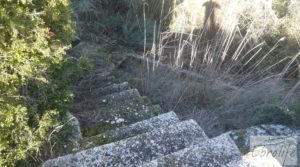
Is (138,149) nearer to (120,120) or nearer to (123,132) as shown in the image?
(123,132)

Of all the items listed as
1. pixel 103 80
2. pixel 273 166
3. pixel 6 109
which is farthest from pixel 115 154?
pixel 103 80

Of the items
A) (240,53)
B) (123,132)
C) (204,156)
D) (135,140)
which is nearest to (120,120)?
(123,132)

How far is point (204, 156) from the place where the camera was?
5.88 feet

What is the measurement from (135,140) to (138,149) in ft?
0.20

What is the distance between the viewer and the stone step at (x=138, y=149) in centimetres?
187

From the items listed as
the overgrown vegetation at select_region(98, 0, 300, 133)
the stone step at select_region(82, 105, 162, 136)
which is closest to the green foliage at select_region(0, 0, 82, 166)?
the stone step at select_region(82, 105, 162, 136)

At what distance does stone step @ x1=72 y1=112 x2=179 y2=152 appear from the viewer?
85.4 inches

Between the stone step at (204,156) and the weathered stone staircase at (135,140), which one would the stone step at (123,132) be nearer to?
the weathered stone staircase at (135,140)

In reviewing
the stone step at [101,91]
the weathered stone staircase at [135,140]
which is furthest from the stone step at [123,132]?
the stone step at [101,91]

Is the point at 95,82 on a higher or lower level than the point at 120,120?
Answer: lower

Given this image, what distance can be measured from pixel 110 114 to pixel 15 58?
3.62ft

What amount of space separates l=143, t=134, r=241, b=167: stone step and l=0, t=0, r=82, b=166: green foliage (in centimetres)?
60

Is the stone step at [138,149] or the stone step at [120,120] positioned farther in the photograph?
the stone step at [120,120]

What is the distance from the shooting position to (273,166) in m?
1.63
